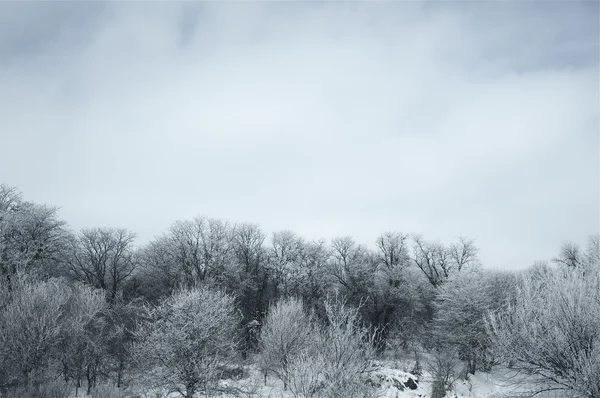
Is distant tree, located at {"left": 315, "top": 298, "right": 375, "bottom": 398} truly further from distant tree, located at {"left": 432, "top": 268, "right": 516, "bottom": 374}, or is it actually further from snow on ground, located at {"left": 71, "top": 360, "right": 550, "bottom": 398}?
distant tree, located at {"left": 432, "top": 268, "right": 516, "bottom": 374}

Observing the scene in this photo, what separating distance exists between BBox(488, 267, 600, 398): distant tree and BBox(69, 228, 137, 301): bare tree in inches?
1962

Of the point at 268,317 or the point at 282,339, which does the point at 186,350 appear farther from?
the point at 268,317

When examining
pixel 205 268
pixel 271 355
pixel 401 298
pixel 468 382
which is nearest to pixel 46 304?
pixel 271 355

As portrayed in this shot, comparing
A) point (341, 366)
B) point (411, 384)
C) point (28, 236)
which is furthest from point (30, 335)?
point (411, 384)

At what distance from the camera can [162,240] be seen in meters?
58.0

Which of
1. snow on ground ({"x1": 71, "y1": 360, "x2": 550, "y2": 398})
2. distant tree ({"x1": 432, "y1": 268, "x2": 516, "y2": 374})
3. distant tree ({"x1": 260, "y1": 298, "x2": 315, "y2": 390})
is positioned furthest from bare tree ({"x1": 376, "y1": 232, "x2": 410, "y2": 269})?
distant tree ({"x1": 260, "y1": 298, "x2": 315, "y2": 390})

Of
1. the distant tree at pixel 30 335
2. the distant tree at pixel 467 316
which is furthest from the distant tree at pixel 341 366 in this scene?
the distant tree at pixel 467 316

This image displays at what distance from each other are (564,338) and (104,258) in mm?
54687

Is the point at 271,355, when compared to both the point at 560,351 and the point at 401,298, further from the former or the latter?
the point at 401,298

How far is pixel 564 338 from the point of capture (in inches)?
590

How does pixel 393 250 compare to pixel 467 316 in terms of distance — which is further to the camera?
pixel 393 250

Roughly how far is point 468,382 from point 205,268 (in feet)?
112

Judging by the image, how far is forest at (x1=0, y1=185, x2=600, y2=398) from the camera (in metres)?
16.5

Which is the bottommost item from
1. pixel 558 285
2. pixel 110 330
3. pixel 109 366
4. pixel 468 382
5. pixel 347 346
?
pixel 468 382
